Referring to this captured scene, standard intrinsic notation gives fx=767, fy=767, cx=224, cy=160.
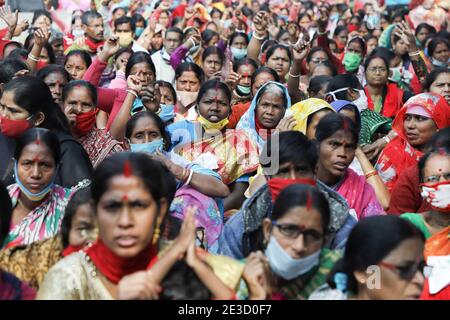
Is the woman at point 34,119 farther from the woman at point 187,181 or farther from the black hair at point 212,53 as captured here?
the black hair at point 212,53

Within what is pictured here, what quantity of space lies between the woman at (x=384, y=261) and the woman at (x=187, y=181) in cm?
154

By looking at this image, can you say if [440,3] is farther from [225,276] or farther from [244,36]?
[225,276]

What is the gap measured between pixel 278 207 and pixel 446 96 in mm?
3760

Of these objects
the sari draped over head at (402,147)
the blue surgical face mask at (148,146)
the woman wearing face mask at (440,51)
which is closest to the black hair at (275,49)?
the woman wearing face mask at (440,51)

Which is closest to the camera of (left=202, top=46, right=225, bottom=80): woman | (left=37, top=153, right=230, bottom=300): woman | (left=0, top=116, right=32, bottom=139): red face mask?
(left=37, top=153, right=230, bottom=300): woman

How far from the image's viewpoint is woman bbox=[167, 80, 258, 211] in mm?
5188

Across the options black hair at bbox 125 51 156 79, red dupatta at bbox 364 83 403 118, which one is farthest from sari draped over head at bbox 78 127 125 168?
red dupatta at bbox 364 83 403 118

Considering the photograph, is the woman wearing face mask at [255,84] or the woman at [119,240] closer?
the woman at [119,240]

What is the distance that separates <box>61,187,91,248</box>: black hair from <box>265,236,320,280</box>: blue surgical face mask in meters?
0.89

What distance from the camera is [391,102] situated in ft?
24.2

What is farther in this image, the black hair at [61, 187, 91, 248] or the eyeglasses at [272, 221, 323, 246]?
the black hair at [61, 187, 91, 248]

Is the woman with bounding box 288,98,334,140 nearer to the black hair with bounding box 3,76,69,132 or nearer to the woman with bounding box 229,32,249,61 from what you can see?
the black hair with bounding box 3,76,69,132

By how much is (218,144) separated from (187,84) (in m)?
1.90

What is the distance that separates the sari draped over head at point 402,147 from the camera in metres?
5.21
